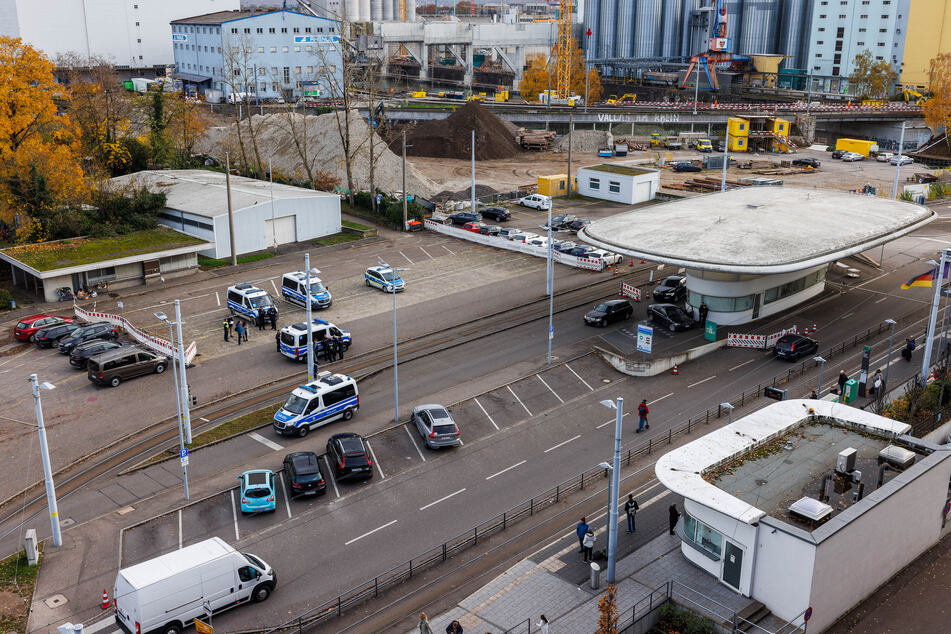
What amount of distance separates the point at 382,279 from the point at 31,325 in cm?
2071

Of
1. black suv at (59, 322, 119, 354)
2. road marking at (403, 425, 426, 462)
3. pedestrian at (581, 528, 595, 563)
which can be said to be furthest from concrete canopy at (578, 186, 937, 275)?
black suv at (59, 322, 119, 354)

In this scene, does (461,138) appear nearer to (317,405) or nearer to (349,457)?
(317,405)

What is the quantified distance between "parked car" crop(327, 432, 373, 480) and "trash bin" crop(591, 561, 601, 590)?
10.5 metres

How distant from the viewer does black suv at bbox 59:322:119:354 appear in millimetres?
43531

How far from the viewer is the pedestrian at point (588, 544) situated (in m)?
25.2

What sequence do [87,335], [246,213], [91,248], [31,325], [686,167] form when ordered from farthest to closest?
[686,167]
[246,213]
[91,248]
[31,325]
[87,335]

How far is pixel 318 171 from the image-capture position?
8719 cm

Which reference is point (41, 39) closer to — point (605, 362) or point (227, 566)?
point (605, 362)

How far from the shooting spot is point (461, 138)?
103188mm

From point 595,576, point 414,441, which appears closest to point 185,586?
point 595,576

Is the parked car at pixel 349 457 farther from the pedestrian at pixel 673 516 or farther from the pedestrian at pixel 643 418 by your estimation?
the pedestrian at pixel 643 418

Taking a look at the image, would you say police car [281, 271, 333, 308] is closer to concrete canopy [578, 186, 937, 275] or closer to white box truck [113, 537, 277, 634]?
concrete canopy [578, 186, 937, 275]

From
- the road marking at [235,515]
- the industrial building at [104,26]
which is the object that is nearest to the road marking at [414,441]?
the road marking at [235,515]

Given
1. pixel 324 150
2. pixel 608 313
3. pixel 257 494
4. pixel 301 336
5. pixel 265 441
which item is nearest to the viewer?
pixel 257 494
